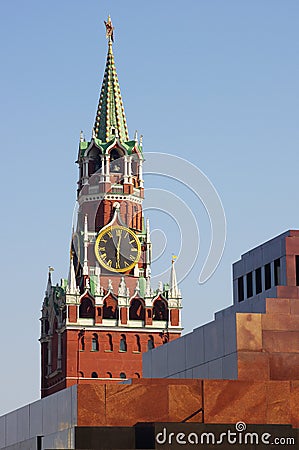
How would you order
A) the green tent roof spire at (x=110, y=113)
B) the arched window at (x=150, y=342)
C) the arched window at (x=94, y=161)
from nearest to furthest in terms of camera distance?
the arched window at (x=150, y=342)
the arched window at (x=94, y=161)
the green tent roof spire at (x=110, y=113)

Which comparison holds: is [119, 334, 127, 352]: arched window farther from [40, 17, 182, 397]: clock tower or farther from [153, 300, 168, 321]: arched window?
[153, 300, 168, 321]: arched window

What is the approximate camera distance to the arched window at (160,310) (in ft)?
518

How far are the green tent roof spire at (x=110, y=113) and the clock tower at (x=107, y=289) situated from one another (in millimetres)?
182

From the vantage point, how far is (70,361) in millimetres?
153500

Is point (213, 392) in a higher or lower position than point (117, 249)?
lower

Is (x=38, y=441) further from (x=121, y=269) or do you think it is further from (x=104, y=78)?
(x=104, y=78)

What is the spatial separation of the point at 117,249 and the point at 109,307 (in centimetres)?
771

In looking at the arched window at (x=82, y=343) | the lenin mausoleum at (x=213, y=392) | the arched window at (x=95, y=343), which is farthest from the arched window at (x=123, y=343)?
the lenin mausoleum at (x=213, y=392)

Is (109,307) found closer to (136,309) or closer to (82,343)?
(136,309)

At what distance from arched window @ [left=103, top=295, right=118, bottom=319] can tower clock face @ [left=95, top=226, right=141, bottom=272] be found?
4.32 metres

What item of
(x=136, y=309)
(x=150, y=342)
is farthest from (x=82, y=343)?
(x=150, y=342)

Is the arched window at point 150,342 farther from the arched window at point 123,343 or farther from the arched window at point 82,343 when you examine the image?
the arched window at point 82,343

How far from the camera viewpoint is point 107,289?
15638 centimetres

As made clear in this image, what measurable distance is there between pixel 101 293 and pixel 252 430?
102285mm
